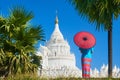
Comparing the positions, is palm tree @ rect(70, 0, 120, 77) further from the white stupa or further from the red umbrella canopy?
the white stupa

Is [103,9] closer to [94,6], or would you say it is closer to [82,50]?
[94,6]

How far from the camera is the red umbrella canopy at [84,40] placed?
124ft

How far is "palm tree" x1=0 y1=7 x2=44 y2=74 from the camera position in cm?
1744

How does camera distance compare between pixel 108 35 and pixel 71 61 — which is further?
pixel 71 61

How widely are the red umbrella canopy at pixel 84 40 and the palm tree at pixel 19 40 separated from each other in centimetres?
1955

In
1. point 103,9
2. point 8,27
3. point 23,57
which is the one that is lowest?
point 23,57

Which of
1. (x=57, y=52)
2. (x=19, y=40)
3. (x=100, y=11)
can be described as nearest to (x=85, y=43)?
(x=100, y=11)

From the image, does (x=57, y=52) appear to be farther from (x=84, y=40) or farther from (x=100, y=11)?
(x=100, y=11)

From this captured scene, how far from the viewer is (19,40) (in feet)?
58.3

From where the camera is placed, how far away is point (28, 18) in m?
18.4

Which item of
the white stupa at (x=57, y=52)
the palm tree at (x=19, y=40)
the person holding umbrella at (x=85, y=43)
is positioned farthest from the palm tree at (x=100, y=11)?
the white stupa at (x=57, y=52)

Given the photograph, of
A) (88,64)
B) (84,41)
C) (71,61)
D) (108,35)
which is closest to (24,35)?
(108,35)

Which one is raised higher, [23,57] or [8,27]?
[8,27]

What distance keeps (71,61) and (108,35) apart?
303ft
